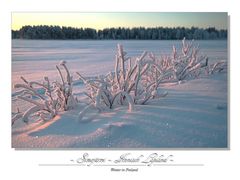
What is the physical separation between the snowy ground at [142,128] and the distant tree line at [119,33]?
0.56m

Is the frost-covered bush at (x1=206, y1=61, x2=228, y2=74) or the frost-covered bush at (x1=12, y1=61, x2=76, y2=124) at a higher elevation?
the frost-covered bush at (x1=206, y1=61, x2=228, y2=74)

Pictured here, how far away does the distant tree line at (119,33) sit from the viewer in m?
4.27

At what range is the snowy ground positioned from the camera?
3.87 meters

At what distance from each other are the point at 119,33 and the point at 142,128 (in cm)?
93

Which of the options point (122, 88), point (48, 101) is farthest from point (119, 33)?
point (48, 101)

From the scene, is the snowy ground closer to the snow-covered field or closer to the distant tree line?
the snow-covered field

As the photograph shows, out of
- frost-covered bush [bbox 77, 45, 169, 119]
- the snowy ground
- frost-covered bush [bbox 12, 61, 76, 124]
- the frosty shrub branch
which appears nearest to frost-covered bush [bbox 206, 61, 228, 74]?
the frosty shrub branch

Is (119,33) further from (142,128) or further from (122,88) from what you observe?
(142,128)

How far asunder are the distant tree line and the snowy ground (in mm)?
562
